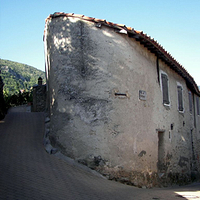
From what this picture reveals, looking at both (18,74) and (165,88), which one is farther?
(18,74)

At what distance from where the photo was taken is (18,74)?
233 feet

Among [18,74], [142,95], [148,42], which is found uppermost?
[18,74]

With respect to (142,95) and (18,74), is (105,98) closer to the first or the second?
(142,95)

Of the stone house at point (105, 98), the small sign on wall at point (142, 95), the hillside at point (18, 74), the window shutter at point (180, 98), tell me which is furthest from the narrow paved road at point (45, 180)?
the hillside at point (18, 74)

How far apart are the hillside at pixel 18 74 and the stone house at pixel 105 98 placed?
51.7 metres

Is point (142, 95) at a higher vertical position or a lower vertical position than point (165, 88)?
lower

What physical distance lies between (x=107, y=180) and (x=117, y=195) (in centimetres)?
139

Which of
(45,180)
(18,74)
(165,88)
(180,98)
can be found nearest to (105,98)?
(45,180)

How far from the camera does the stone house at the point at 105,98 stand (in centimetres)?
814

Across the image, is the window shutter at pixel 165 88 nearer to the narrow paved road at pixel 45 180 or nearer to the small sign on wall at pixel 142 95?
the small sign on wall at pixel 142 95

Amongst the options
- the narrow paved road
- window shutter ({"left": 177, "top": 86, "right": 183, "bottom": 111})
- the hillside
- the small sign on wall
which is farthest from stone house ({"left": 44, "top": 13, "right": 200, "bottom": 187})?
the hillside

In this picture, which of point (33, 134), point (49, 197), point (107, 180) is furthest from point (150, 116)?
point (49, 197)

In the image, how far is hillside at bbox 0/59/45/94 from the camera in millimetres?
61791

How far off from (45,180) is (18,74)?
2700 inches
